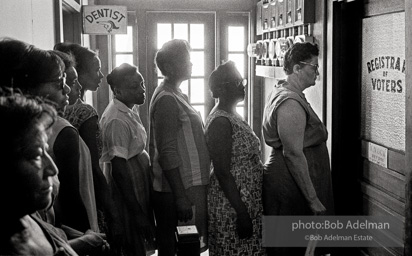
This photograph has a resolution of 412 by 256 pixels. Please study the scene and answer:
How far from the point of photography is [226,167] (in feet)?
8.08

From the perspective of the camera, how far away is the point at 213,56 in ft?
18.0

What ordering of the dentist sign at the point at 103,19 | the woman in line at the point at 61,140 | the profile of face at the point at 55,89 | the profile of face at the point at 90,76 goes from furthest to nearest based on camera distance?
the dentist sign at the point at 103,19 < the profile of face at the point at 90,76 < the profile of face at the point at 55,89 < the woman in line at the point at 61,140

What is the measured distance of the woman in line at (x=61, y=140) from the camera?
138 centimetres

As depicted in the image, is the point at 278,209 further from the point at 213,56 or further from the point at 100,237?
the point at 213,56

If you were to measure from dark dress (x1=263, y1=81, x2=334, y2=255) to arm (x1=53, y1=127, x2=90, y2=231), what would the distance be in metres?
1.17

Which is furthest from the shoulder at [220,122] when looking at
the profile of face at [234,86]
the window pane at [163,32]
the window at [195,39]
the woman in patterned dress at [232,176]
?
the window pane at [163,32]

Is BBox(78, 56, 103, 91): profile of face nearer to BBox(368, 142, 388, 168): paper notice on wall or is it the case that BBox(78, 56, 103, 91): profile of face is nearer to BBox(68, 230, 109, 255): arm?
BBox(68, 230, 109, 255): arm

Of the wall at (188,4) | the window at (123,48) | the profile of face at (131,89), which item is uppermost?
the wall at (188,4)

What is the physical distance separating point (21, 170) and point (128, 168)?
159 centimetres

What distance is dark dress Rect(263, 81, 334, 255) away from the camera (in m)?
2.56

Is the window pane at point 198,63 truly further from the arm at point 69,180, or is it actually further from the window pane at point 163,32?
the arm at point 69,180

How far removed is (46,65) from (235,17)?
4.17 meters

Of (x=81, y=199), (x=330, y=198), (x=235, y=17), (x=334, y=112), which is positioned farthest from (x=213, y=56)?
(x=81, y=199)

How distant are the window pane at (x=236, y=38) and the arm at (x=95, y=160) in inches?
138
